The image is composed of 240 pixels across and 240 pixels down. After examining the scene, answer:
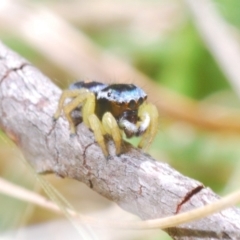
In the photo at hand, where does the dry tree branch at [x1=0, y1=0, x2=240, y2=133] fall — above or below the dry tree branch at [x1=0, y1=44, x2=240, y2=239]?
above

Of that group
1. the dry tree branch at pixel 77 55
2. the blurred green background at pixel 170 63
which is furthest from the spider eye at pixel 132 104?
the dry tree branch at pixel 77 55

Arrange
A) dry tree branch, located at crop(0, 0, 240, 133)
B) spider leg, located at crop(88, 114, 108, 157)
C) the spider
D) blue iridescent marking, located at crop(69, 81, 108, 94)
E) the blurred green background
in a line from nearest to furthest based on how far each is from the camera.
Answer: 1. spider leg, located at crop(88, 114, 108, 157)
2. the spider
3. blue iridescent marking, located at crop(69, 81, 108, 94)
4. the blurred green background
5. dry tree branch, located at crop(0, 0, 240, 133)

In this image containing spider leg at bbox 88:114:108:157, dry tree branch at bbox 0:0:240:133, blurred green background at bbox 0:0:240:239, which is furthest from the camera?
dry tree branch at bbox 0:0:240:133

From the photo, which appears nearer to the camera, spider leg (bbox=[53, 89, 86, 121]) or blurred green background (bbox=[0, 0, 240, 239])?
spider leg (bbox=[53, 89, 86, 121])

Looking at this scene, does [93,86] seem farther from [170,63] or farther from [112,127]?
[170,63]

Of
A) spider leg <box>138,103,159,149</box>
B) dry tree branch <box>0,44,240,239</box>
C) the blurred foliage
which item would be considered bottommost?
dry tree branch <box>0,44,240,239</box>

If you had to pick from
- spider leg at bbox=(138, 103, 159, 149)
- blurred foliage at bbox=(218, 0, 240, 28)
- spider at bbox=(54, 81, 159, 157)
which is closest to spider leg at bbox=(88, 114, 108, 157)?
spider at bbox=(54, 81, 159, 157)

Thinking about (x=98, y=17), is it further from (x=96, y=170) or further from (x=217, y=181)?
(x=96, y=170)

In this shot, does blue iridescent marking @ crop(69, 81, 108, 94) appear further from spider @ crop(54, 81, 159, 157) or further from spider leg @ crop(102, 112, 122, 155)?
spider leg @ crop(102, 112, 122, 155)
